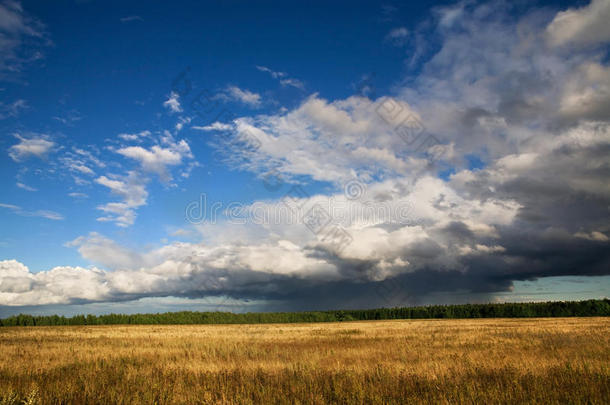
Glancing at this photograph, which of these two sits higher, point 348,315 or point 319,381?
point 319,381

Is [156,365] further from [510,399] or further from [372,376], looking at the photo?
[510,399]

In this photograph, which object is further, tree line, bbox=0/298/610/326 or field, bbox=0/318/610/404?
tree line, bbox=0/298/610/326

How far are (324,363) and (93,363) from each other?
9.05 meters

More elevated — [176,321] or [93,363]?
[93,363]

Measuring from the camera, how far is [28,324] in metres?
85.8

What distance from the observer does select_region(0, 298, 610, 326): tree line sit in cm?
9188

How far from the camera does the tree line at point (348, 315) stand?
301ft

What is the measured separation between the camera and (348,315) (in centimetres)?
11750

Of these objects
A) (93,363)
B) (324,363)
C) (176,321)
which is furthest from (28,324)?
(324,363)

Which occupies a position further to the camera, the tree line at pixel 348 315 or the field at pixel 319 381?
the tree line at pixel 348 315

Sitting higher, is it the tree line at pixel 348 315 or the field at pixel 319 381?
the field at pixel 319 381

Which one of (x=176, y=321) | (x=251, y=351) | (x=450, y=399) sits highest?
(x=450, y=399)

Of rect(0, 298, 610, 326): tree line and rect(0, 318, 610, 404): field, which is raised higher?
rect(0, 318, 610, 404): field

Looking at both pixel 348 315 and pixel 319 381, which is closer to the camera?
pixel 319 381
